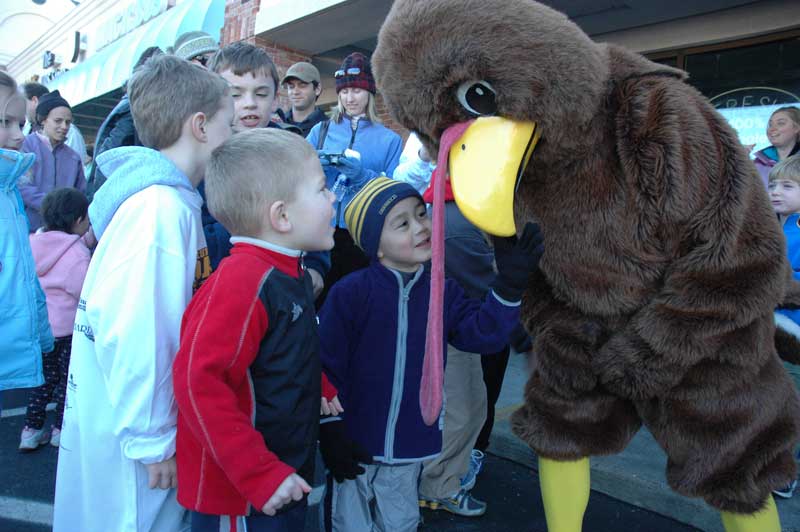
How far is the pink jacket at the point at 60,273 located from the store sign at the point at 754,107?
519 centimetres

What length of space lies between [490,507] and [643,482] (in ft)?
2.35

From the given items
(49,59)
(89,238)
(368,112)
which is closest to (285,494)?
(368,112)

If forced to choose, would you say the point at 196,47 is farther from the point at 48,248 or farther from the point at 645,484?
the point at 645,484

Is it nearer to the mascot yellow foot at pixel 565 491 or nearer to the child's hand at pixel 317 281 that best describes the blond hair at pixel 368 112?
the child's hand at pixel 317 281

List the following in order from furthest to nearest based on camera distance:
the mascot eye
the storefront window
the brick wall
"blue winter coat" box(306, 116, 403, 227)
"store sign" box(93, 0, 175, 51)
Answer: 1. "store sign" box(93, 0, 175, 51)
2. the brick wall
3. the storefront window
4. "blue winter coat" box(306, 116, 403, 227)
5. the mascot eye

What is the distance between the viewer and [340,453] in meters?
1.83

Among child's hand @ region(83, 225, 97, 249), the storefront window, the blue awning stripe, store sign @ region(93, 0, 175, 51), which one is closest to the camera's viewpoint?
child's hand @ region(83, 225, 97, 249)

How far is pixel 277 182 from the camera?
1630mm

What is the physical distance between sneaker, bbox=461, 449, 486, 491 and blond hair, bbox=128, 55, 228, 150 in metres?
1.95

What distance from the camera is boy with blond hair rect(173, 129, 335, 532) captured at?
1.41 metres

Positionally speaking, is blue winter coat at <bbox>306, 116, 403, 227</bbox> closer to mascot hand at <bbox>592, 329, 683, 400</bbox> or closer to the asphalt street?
the asphalt street

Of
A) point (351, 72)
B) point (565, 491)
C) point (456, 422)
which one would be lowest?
point (456, 422)

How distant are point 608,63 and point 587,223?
1.56 ft

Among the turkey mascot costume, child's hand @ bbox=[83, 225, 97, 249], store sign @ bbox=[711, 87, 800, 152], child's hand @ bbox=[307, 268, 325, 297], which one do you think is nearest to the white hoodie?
child's hand @ bbox=[307, 268, 325, 297]
